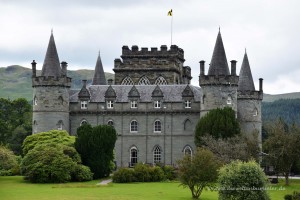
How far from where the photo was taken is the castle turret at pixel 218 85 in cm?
6688

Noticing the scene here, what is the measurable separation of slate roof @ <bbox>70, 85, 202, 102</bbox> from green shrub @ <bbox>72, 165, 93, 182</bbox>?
14325mm

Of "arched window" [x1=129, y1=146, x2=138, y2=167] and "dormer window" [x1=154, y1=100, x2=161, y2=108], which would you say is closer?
"dormer window" [x1=154, y1=100, x2=161, y2=108]

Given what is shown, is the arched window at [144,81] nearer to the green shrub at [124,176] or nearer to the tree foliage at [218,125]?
the tree foliage at [218,125]

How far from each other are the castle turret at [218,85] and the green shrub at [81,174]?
15510 millimetres

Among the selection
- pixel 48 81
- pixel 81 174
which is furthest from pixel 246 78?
pixel 81 174

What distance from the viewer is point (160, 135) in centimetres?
7075

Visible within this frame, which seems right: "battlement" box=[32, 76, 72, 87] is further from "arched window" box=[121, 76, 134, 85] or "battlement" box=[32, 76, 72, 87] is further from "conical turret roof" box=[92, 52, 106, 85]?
"conical turret roof" box=[92, 52, 106, 85]

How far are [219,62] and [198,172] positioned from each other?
2353cm

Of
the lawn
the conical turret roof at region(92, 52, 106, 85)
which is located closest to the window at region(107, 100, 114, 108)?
the conical turret roof at region(92, 52, 106, 85)

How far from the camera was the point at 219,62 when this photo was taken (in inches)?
2670

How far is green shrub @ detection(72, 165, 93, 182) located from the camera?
2322 inches

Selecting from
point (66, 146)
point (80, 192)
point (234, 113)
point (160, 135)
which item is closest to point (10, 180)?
point (66, 146)

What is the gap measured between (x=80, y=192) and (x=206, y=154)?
10228 millimetres

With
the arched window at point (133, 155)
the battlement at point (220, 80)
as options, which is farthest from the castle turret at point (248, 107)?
the arched window at point (133, 155)
